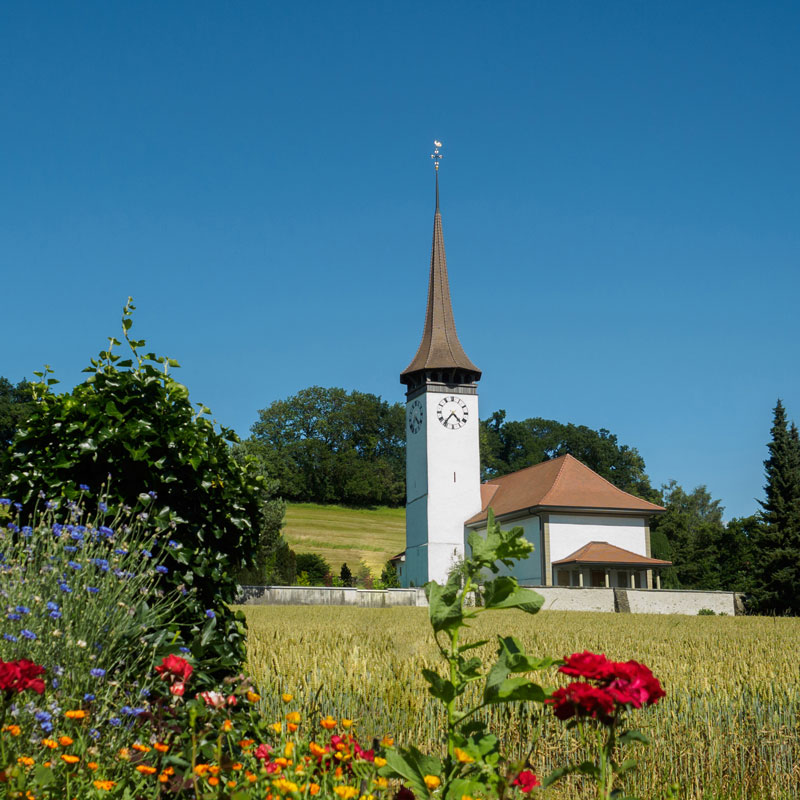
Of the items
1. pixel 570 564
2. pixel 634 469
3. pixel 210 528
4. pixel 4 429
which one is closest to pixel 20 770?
pixel 210 528

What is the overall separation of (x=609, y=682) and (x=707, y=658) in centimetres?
683

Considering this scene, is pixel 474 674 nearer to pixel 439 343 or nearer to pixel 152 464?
pixel 152 464

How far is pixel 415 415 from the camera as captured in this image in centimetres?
5659

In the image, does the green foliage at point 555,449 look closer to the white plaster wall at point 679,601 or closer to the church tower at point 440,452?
the church tower at point 440,452

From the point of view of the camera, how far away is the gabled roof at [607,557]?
46.7 meters

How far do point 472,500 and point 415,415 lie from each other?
7.31 meters

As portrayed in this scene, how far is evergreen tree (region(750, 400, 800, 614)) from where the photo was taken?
120ft

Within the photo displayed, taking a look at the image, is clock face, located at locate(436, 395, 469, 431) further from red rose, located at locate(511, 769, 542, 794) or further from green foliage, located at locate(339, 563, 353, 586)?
red rose, located at locate(511, 769, 542, 794)

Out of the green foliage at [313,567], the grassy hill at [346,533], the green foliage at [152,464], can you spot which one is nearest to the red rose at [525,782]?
the green foliage at [152,464]

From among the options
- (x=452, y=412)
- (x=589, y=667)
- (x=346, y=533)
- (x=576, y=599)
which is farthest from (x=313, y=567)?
(x=589, y=667)

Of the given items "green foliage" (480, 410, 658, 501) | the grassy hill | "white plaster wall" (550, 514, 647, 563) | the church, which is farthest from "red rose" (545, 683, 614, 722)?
"green foliage" (480, 410, 658, 501)

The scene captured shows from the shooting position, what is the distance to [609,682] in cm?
235

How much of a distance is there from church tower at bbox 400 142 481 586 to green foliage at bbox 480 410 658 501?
46677 mm

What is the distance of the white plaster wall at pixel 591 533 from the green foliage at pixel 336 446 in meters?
44.9
